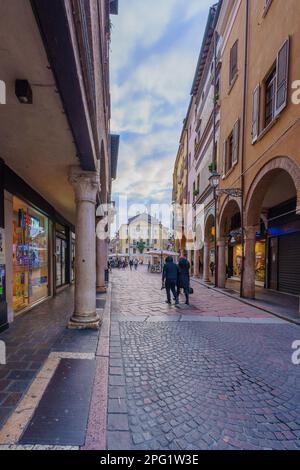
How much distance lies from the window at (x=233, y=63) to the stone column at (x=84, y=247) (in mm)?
9740

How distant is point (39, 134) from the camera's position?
4059 millimetres

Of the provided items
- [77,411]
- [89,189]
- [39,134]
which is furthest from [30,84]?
[77,411]

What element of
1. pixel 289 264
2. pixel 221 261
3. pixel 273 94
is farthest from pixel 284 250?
pixel 273 94

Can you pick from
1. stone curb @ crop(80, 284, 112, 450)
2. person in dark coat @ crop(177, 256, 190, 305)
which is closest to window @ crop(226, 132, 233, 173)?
person in dark coat @ crop(177, 256, 190, 305)

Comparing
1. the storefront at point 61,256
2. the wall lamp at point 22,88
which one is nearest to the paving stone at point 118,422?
the wall lamp at point 22,88

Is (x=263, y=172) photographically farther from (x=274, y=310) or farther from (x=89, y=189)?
(x=89, y=189)

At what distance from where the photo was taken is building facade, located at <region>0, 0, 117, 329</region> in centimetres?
231

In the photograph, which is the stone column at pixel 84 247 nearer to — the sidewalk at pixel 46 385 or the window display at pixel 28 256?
the sidewalk at pixel 46 385

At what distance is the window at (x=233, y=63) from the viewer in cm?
1105

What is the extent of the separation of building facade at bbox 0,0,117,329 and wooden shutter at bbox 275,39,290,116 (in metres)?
5.12

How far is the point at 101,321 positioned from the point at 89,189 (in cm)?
315

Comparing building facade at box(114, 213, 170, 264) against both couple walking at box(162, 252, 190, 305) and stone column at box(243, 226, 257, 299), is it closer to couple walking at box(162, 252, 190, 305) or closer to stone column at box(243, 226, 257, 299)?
stone column at box(243, 226, 257, 299)

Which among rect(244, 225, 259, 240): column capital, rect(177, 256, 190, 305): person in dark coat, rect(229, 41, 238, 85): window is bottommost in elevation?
rect(177, 256, 190, 305): person in dark coat

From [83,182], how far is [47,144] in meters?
1.14
